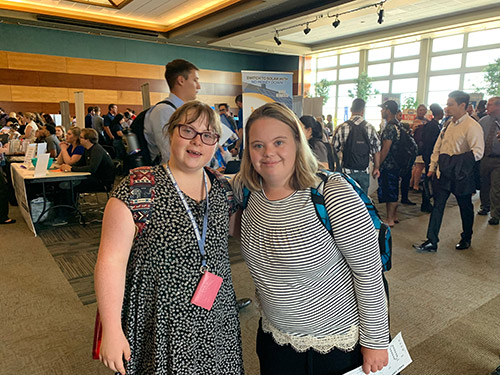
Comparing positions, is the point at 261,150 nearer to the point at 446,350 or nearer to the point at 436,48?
the point at 446,350

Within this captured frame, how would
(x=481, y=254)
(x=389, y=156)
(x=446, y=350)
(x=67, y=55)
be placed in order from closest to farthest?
1. (x=446, y=350)
2. (x=481, y=254)
3. (x=389, y=156)
4. (x=67, y=55)

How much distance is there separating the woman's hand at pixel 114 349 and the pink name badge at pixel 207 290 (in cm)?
23

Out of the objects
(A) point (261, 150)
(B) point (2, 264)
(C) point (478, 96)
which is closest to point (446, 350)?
(A) point (261, 150)

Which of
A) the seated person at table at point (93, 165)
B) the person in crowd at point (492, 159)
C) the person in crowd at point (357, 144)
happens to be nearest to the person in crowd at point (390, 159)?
the person in crowd at point (357, 144)

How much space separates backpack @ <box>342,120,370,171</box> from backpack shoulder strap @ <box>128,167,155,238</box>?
3488mm

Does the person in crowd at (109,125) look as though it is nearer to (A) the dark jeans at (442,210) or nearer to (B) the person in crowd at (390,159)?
(B) the person in crowd at (390,159)

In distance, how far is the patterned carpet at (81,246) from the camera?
3.21 metres

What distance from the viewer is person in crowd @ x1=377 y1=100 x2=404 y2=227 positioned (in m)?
4.66

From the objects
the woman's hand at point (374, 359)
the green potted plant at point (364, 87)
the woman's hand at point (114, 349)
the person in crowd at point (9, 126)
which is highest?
the green potted plant at point (364, 87)

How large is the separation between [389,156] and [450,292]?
2.23 meters

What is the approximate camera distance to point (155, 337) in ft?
3.67

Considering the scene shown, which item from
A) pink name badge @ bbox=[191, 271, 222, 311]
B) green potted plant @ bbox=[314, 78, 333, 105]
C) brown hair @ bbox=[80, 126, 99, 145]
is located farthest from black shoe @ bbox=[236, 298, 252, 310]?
green potted plant @ bbox=[314, 78, 333, 105]

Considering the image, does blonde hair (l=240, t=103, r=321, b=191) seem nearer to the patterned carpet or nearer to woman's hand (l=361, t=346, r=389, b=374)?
woman's hand (l=361, t=346, r=389, b=374)

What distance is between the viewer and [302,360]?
4.03 ft
